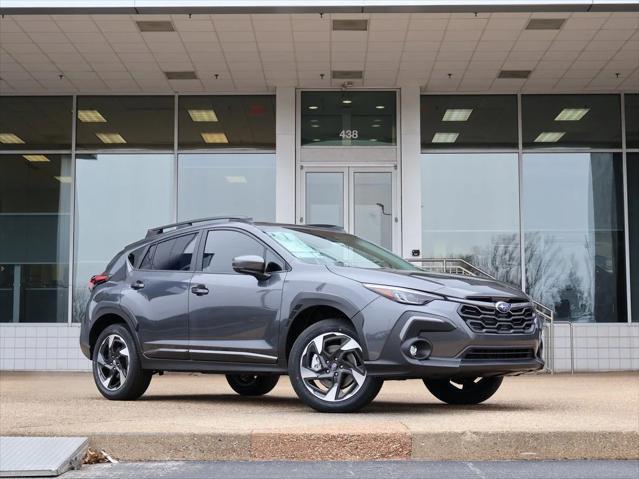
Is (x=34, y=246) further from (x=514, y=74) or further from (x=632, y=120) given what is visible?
(x=632, y=120)

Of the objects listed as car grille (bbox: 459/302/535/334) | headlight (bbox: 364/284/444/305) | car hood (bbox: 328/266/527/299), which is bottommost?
car grille (bbox: 459/302/535/334)

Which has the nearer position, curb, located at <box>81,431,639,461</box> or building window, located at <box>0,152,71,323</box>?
curb, located at <box>81,431,639,461</box>

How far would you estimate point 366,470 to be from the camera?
5.32 m

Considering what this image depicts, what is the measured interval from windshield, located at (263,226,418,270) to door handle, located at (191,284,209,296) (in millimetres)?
732

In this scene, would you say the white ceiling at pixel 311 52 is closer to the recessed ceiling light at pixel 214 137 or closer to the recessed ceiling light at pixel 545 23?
the recessed ceiling light at pixel 545 23

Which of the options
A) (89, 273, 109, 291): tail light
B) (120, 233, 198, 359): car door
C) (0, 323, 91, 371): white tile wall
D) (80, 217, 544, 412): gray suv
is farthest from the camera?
(0, 323, 91, 371): white tile wall

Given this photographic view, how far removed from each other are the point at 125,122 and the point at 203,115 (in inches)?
57.7

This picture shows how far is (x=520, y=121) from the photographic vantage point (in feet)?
58.0

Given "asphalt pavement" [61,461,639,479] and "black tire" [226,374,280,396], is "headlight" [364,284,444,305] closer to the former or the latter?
"asphalt pavement" [61,461,639,479]

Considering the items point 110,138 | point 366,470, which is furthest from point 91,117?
point 366,470

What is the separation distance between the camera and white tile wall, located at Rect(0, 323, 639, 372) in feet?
54.4

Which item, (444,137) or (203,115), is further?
(203,115)

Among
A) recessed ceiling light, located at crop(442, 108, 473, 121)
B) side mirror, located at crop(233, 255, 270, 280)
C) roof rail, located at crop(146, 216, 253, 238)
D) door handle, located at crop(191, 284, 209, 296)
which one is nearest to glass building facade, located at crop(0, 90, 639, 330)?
recessed ceiling light, located at crop(442, 108, 473, 121)

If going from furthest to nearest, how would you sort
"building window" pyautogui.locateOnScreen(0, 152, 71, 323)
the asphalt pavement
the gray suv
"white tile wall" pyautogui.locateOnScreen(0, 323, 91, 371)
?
1. "building window" pyautogui.locateOnScreen(0, 152, 71, 323)
2. "white tile wall" pyautogui.locateOnScreen(0, 323, 91, 371)
3. the gray suv
4. the asphalt pavement
